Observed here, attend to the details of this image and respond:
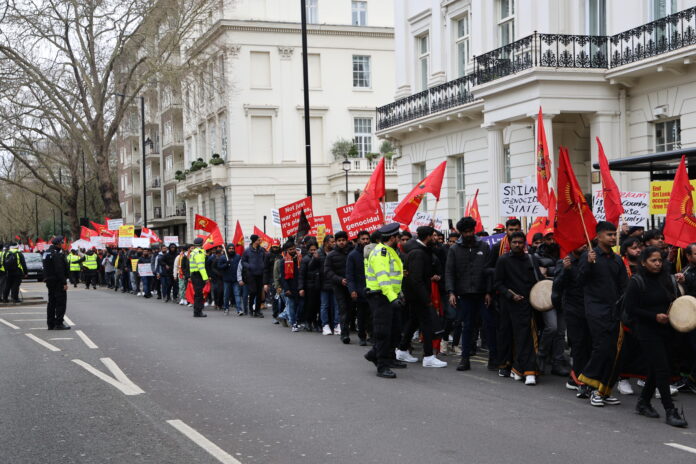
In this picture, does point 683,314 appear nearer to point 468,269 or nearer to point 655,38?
point 468,269

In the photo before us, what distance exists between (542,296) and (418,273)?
2020mm

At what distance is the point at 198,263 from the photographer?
848 inches

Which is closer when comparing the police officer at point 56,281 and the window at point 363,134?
the police officer at point 56,281

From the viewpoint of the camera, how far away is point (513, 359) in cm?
1090

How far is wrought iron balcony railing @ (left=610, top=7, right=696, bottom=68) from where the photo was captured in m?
19.2

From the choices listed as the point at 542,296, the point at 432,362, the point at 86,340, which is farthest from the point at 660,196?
the point at 86,340

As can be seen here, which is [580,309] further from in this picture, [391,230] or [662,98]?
[662,98]

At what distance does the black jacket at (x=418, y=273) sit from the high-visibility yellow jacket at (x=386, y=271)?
70 cm

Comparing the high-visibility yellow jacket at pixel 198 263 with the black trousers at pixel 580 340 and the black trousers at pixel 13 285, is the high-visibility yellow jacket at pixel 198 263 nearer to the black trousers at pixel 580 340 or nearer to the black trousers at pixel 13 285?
the black trousers at pixel 13 285

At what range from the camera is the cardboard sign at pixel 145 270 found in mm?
30523

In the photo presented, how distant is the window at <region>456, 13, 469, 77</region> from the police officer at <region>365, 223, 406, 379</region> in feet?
59.3

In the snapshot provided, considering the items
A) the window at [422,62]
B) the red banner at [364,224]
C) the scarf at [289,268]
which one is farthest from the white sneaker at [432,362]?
the window at [422,62]

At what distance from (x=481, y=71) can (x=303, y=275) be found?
10.4m

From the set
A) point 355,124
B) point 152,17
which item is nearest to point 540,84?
point 152,17
